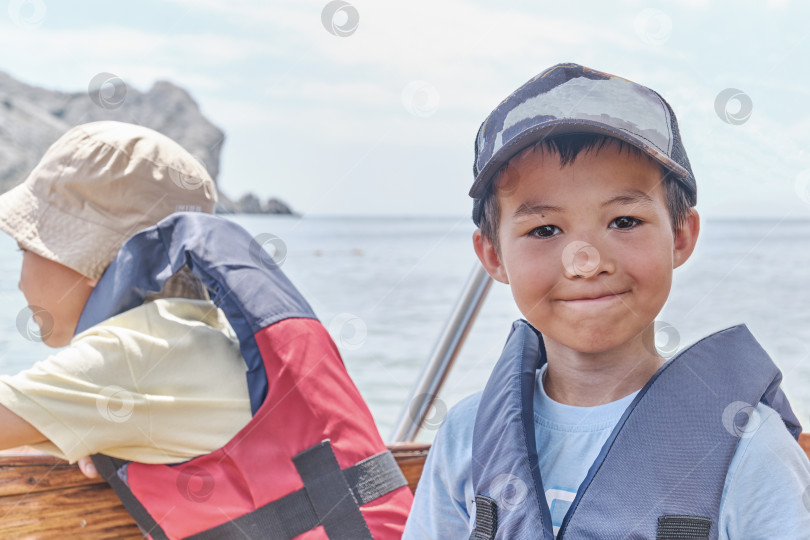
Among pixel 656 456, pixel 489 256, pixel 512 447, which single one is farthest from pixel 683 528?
pixel 489 256

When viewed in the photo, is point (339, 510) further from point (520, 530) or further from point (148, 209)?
point (148, 209)

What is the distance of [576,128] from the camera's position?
3.05 ft

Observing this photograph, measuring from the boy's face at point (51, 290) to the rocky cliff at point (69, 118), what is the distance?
39.7ft

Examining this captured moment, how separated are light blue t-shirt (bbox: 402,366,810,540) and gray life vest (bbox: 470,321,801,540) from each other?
0.02m

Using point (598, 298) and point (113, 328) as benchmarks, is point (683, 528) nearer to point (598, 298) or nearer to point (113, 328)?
point (598, 298)

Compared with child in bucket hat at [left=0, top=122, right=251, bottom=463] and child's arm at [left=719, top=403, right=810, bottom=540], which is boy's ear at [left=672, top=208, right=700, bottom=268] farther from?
child in bucket hat at [left=0, top=122, right=251, bottom=463]

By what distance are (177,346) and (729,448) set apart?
926 millimetres

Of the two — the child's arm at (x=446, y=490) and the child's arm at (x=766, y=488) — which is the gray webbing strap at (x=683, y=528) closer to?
the child's arm at (x=766, y=488)

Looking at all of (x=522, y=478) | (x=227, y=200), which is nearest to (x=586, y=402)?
(x=522, y=478)

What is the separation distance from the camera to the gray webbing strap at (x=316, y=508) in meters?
1.25

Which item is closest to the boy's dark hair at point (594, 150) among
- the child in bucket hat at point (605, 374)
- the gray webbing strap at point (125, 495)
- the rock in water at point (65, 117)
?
the child in bucket hat at point (605, 374)

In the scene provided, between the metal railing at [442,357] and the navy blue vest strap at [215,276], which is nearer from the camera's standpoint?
the navy blue vest strap at [215,276]

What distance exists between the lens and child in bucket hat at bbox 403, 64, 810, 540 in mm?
839

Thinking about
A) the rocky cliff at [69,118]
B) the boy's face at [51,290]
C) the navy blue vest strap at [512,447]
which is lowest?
the rocky cliff at [69,118]
